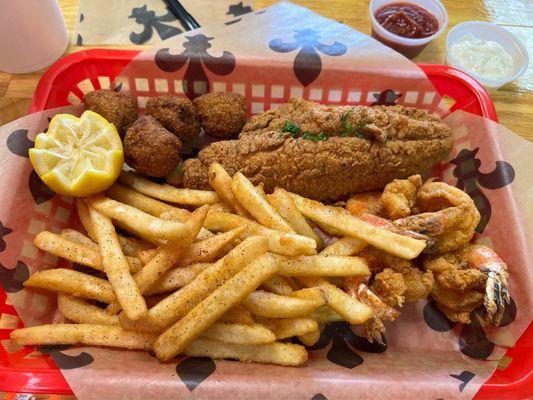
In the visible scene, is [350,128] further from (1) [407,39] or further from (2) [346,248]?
(1) [407,39]

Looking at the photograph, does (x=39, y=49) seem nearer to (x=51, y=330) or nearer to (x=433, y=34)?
(x=51, y=330)

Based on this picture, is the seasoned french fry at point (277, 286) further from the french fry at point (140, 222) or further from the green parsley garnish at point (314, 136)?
the green parsley garnish at point (314, 136)

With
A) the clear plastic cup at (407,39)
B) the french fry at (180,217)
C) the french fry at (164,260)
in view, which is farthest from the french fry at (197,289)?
the clear plastic cup at (407,39)

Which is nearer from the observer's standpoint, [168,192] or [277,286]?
[277,286]

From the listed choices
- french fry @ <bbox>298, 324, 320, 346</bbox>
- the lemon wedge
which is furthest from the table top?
french fry @ <bbox>298, 324, 320, 346</bbox>

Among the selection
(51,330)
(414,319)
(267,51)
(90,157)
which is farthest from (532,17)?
(51,330)

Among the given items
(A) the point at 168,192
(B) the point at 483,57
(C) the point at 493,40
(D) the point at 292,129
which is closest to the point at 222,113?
(D) the point at 292,129

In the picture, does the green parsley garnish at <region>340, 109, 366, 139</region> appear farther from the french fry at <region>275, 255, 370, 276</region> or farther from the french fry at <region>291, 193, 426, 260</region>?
the french fry at <region>275, 255, 370, 276</region>
